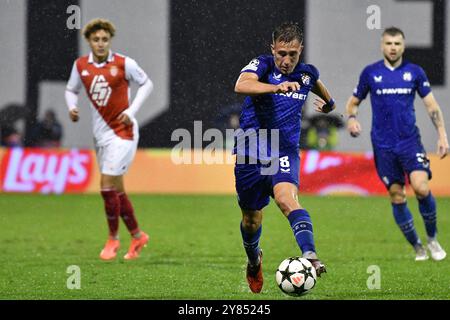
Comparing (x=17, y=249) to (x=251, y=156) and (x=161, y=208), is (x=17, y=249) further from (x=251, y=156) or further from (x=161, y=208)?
(x=161, y=208)

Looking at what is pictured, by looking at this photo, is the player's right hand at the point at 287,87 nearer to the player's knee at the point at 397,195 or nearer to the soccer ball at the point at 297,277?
the soccer ball at the point at 297,277

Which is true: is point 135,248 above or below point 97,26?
below

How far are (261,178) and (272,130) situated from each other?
36 cm

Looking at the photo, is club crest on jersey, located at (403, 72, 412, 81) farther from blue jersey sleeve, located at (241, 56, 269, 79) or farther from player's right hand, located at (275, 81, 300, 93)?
player's right hand, located at (275, 81, 300, 93)

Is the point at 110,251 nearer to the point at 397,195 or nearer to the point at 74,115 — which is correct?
the point at 74,115

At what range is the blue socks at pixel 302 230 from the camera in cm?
691

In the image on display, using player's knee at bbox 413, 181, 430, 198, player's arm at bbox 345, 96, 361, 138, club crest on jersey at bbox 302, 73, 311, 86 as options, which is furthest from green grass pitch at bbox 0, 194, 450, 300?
club crest on jersey at bbox 302, 73, 311, 86

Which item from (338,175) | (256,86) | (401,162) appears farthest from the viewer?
(338,175)

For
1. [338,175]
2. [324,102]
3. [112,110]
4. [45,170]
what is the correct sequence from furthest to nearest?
[338,175], [45,170], [112,110], [324,102]

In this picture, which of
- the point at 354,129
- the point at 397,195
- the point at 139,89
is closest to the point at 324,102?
the point at 354,129

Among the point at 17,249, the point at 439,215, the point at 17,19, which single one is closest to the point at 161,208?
the point at 439,215

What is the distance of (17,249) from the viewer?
11.2m

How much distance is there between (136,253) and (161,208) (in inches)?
251

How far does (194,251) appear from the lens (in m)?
11.0
